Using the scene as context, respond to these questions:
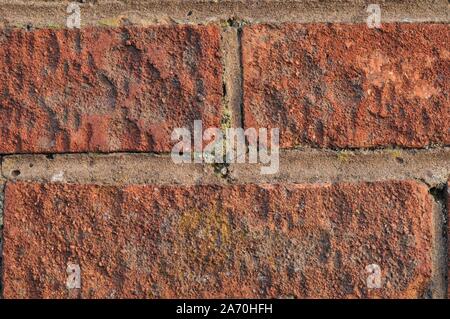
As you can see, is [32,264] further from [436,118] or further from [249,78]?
[436,118]

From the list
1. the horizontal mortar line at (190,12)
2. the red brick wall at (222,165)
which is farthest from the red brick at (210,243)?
the horizontal mortar line at (190,12)

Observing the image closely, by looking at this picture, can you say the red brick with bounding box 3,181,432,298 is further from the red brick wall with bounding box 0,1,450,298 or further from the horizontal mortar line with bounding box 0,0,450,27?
the horizontal mortar line with bounding box 0,0,450,27

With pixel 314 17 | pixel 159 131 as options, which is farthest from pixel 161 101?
pixel 314 17

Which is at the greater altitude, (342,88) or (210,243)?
(342,88)

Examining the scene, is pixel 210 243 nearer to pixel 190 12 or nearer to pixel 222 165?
pixel 222 165

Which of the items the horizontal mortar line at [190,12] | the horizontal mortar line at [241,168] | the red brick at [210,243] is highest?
the horizontal mortar line at [190,12]

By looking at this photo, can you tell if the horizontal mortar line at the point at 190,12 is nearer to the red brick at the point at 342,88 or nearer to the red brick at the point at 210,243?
the red brick at the point at 342,88

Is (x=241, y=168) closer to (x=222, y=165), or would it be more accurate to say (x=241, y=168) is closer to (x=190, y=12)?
(x=222, y=165)

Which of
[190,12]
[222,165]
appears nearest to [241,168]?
[222,165]

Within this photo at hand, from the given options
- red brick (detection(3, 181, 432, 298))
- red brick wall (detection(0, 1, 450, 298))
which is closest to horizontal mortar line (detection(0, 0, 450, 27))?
red brick wall (detection(0, 1, 450, 298))
